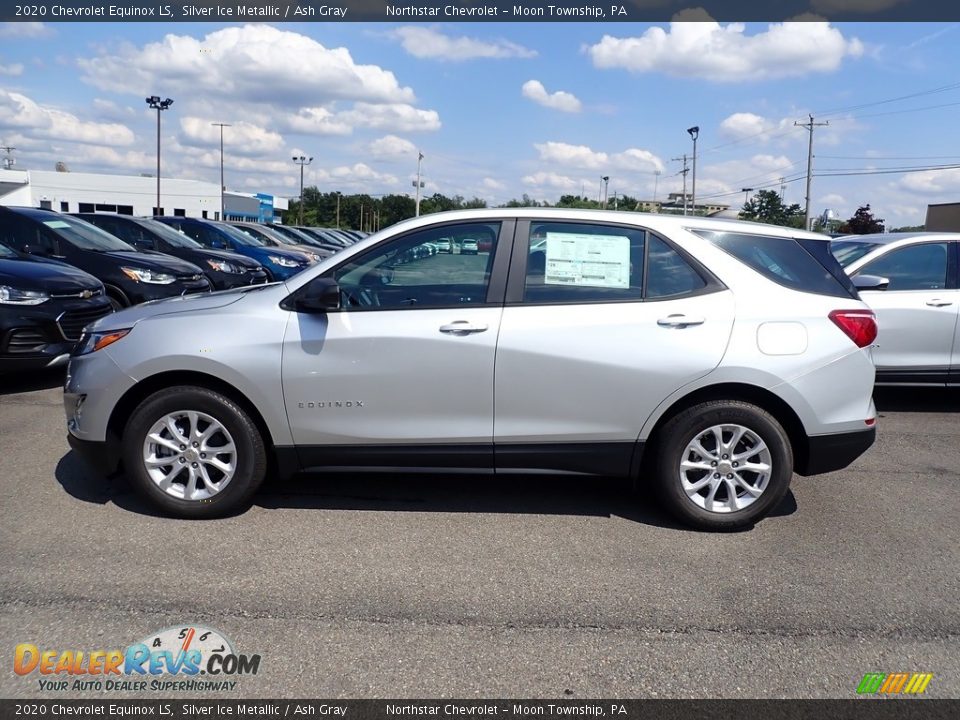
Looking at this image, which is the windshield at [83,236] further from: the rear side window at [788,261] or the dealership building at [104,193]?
the dealership building at [104,193]

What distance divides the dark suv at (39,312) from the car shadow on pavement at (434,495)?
7.70 ft

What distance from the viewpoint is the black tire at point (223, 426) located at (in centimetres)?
432

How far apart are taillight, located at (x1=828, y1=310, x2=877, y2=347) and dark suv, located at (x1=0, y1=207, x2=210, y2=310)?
25.7 ft

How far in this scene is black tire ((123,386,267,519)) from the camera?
4.32 m

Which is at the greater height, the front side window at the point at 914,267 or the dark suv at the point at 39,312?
the front side window at the point at 914,267

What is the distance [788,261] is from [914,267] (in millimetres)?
3987

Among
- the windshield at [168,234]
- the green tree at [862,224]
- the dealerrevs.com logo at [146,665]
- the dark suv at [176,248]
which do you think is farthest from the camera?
the green tree at [862,224]

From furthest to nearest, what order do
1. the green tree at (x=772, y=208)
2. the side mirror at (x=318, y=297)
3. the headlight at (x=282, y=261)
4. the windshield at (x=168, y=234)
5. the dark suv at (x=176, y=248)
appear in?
the green tree at (x=772, y=208) → the headlight at (x=282, y=261) → the windshield at (x=168, y=234) → the dark suv at (x=176, y=248) → the side mirror at (x=318, y=297)

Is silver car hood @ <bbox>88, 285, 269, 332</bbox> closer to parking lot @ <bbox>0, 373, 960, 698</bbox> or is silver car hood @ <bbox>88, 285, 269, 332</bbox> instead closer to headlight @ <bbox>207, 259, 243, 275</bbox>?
parking lot @ <bbox>0, 373, 960, 698</bbox>

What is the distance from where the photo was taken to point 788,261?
4512 mm

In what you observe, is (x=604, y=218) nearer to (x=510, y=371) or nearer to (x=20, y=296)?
(x=510, y=371)

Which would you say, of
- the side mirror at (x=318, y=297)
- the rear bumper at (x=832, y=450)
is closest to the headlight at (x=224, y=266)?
the side mirror at (x=318, y=297)

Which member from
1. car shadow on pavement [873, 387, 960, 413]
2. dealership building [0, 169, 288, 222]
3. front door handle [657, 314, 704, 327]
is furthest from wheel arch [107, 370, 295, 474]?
dealership building [0, 169, 288, 222]

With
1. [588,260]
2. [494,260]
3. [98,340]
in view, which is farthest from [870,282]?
[98,340]
